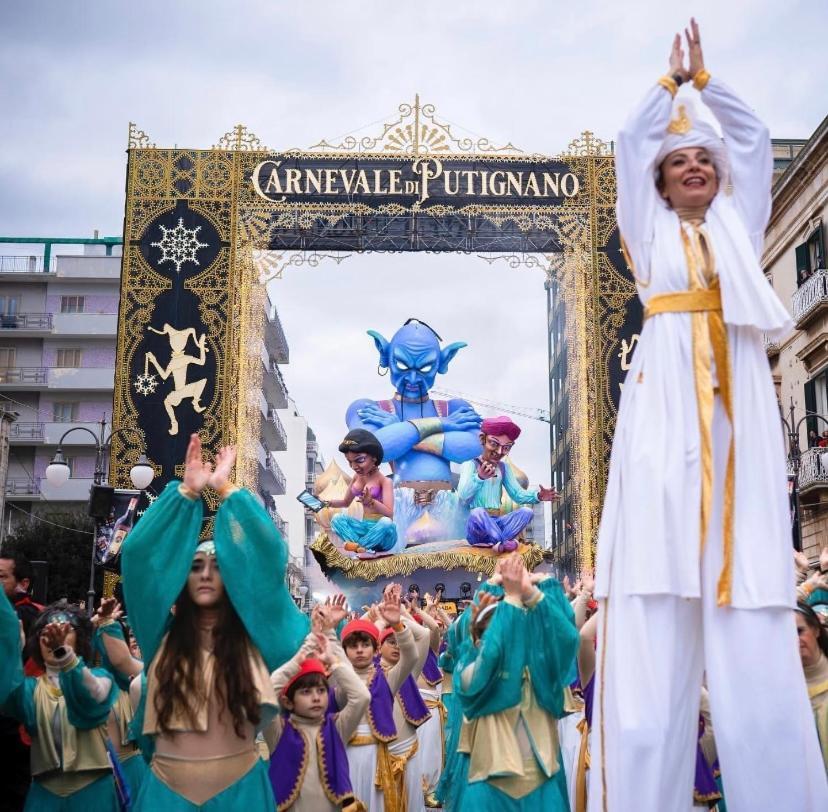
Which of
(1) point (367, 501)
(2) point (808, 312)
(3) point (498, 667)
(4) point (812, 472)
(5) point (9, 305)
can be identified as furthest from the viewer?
(5) point (9, 305)

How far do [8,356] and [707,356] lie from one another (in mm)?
44067

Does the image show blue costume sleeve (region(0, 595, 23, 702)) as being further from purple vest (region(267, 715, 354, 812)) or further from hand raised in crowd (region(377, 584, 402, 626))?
hand raised in crowd (region(377, 584, 402, 626))

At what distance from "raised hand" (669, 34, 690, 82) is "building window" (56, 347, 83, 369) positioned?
4288cm

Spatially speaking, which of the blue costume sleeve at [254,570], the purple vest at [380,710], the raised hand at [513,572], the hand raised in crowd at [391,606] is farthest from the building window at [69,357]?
the blue costume sleeve at [254,570]

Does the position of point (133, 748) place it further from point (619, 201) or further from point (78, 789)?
point (619, 201)

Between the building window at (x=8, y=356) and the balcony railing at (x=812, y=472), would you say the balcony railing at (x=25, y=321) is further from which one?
the balcony railing at (x=812, y=472)

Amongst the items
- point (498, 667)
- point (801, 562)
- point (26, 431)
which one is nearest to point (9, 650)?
point (498, 667)

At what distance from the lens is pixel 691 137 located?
4.48 meters

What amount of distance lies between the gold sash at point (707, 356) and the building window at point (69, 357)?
4303cm

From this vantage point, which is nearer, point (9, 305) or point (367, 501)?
point (367, 501)

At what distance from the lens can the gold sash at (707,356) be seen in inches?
158

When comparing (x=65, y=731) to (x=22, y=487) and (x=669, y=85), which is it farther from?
(x=22, y=487)

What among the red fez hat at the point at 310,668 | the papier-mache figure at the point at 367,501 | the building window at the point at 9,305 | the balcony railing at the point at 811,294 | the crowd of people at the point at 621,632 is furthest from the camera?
the building window at the point at 9,305

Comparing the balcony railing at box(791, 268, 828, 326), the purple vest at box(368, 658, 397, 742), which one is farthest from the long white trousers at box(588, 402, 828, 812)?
the balcony railing at box(791, 268, 828, 326)
